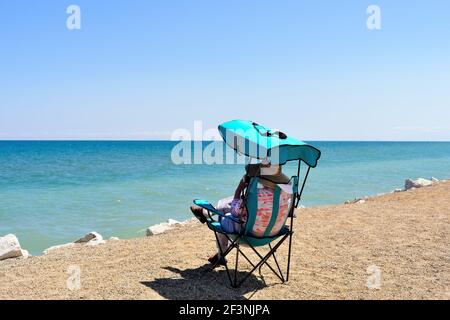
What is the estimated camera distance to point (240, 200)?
16.9 ft

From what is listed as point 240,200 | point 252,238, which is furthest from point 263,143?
point 252,238

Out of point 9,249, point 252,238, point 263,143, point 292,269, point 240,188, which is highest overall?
point 263,143

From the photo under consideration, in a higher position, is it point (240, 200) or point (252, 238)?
point (240, 200)

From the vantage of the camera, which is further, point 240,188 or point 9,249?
point 9,249

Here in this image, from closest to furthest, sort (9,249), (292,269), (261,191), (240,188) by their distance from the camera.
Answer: (261,191), (240,188), (292,269), (9,249)

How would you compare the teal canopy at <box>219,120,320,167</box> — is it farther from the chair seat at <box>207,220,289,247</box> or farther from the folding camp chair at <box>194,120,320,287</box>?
the chair seat at <box>207,220,289,247</box>

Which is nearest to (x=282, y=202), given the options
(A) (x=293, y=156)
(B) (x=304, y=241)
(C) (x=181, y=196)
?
(A) (x=293, y=156)

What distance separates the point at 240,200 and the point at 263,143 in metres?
0.80

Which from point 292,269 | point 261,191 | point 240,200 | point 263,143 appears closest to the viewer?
point 263,143

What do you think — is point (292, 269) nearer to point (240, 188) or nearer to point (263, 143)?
point (240, 188)

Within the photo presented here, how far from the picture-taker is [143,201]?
20719mm

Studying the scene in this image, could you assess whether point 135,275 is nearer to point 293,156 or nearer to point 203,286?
point 203,286

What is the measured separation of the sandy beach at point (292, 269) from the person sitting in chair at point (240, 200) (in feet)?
1.59

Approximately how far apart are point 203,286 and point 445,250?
389 centimetres
